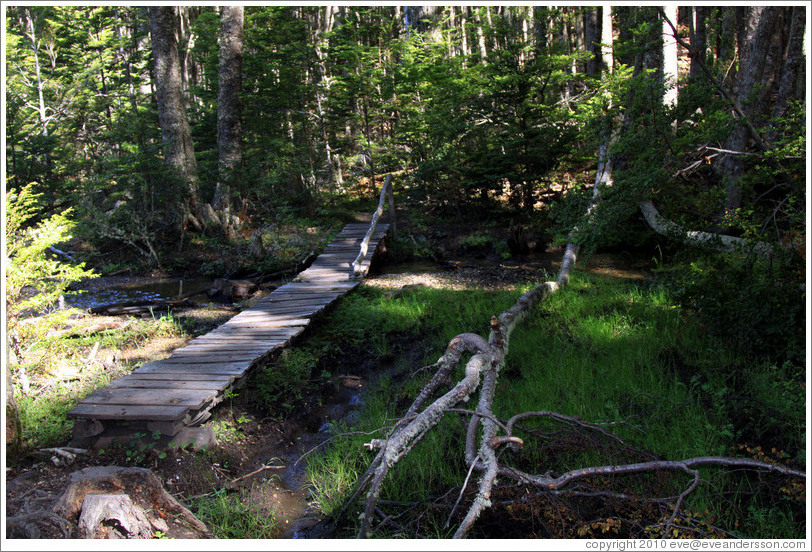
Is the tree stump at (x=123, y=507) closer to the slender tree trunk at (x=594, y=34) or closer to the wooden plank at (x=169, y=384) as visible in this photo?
the wooden plank at (x=169, y=384)

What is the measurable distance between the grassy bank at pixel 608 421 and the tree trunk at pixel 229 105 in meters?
8.77

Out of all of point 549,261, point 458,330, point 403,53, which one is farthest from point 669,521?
point 403,53

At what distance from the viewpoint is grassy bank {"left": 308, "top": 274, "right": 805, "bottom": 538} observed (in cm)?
338

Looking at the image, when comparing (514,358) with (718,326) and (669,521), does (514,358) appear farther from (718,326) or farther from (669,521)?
(669,521)

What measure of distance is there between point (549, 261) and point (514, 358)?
6.19 meters

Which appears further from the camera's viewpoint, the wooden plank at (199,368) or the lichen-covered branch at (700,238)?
the lichen-covered branch at (700,238)

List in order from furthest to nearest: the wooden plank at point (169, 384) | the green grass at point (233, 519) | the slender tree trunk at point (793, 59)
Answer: the slender tree trunk at point (793, 59) < the wooden plank at point (169, 384) < the green grass at point (233, 519)

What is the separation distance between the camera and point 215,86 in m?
18.7

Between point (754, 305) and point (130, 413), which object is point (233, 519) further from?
point (754, 305)

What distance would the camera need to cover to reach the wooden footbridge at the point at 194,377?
14.6ft

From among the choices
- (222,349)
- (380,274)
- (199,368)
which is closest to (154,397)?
(199,368)

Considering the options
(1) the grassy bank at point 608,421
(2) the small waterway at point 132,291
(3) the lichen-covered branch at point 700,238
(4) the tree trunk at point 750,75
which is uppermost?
(4) the tree trunk at point 750,75

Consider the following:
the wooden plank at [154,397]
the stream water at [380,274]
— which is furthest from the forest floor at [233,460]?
the wooden plank at [154,397]

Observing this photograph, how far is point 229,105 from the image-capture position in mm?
15055
